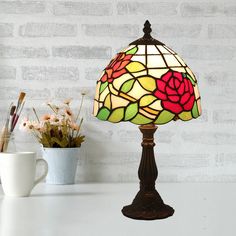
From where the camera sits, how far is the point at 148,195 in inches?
40.9

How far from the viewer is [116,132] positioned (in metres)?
1.49

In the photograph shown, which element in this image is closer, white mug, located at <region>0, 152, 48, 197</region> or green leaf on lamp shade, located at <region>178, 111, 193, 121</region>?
green leaf on lamp shade, located at <region>178, 111, 193, 121</region>

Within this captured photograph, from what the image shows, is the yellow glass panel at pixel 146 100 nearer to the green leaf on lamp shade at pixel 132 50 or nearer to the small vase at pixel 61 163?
the green leaf on lamp shade at pixel 132 50

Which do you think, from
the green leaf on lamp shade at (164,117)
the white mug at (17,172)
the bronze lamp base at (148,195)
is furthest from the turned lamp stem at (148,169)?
the white mug at (17,172)

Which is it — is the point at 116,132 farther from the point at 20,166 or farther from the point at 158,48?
the point at 158,48

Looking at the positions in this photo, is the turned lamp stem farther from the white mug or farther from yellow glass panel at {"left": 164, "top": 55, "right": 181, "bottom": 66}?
the white mug

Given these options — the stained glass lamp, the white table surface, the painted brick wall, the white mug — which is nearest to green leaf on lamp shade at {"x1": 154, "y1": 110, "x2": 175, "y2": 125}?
the stained glass lamp

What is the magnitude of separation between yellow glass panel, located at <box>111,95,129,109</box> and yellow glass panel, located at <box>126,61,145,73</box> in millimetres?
63

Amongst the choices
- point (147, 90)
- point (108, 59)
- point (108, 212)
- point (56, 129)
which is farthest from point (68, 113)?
point (147, 90)

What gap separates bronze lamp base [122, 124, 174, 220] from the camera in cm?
103

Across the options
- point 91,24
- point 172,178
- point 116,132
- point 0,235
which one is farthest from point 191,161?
point 0,235

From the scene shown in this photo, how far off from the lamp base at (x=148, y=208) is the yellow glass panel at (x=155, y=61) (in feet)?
0.93

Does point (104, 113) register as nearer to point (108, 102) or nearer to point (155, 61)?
point (108, 102)

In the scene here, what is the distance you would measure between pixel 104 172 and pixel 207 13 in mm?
598
